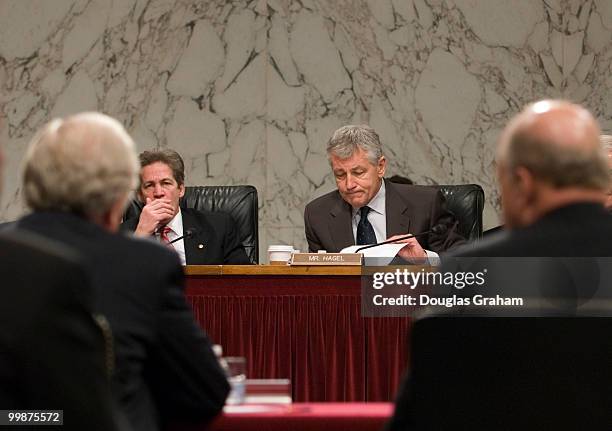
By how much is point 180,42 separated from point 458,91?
6.02ft

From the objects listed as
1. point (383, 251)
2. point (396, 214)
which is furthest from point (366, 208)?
point (383, 251)

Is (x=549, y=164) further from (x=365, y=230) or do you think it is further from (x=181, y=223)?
(x=181, y=223)

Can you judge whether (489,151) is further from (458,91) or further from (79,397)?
(79,397)

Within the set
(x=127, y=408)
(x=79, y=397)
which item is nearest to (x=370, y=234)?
(x=127, y=408)

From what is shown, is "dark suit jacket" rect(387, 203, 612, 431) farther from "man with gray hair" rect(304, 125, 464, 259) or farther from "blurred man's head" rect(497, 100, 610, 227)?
"man with gray hair" rect(304, 125, 464, 259)

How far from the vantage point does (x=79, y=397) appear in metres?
1.81

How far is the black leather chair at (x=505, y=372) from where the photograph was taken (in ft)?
7.11

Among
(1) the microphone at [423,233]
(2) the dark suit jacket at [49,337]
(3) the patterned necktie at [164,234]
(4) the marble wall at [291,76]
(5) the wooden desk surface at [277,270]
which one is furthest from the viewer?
(4) the marble wall at [291,76]

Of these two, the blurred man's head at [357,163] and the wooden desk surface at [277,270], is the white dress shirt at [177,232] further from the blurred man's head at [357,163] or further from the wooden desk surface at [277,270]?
the wooden desk surface at [277,270]

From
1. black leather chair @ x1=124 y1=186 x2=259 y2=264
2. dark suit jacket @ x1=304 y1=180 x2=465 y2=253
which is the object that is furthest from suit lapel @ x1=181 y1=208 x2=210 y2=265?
dark suit jacket @ x1=304 y1=180 x2=465 y2=253

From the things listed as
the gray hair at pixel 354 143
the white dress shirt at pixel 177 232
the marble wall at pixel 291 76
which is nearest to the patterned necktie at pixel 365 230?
the gray hair at pixel 354 143

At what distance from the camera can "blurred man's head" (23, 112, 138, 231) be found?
2.25 m

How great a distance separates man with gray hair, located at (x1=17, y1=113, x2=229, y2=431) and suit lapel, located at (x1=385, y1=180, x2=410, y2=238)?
129 inches

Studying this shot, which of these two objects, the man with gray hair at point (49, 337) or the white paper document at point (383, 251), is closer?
the man with gray hair at point (49, 337)
